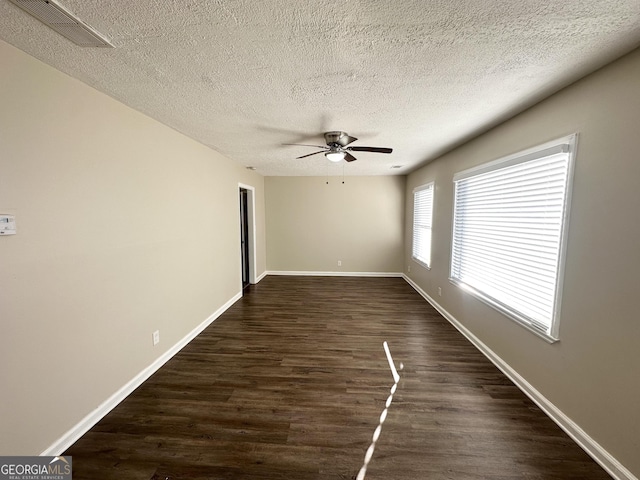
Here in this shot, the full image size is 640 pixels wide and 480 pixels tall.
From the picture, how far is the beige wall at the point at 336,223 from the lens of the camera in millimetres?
5863

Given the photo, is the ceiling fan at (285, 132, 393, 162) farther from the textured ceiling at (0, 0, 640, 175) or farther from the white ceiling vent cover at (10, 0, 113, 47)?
the white ceiling vent cover at (10, 0, 113, 47)

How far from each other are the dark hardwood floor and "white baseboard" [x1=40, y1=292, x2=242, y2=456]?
0.20 feet

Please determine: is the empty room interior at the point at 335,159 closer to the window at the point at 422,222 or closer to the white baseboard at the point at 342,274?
the window at the point at 422,222

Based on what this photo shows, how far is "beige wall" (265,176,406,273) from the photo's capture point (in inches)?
231

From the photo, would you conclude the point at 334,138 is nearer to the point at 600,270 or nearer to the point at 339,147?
the point at 339,147

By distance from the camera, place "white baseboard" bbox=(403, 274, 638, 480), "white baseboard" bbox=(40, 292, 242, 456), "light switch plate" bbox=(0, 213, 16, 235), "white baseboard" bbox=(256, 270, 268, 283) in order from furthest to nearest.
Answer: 1. "white baseboard" bbox=(256, 270, 268, 283)
2. "white baseboard" bbox=(40, 292, 242, 456)
3. "white baseboard" bbox=(403, 274, 638, 480)
4. "light switch plate" bbox=(0, 213, 16, 235)

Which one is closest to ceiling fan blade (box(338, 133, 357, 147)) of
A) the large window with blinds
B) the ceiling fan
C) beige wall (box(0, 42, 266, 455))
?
the ceiling fan

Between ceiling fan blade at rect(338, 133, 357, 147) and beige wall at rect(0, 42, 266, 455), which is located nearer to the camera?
beige wall at rect(0, 42, 266, 455)

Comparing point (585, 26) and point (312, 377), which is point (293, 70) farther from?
point (312, 377)

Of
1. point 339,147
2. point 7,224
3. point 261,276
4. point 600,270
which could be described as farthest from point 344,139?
point 261,276

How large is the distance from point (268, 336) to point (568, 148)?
3315 mm

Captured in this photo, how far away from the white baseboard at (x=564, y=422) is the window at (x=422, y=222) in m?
1.93

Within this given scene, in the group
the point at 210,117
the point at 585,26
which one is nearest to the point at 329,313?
Result: the point at 210,117

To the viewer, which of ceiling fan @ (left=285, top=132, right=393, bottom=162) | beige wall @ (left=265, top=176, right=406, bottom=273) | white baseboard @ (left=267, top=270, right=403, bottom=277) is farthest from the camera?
white baseboard @ (left=267, top=270, right=403, bottom=277)
